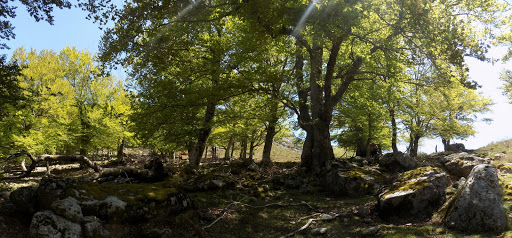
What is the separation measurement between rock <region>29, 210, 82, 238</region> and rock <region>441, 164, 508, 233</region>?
7.63 metres

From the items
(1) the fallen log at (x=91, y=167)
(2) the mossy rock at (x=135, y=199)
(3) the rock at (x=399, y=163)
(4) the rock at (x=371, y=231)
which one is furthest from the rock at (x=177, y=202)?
(3) the rock at (x=399, y=163)

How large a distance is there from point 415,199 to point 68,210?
8086mm

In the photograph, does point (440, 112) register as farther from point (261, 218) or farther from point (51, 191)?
point (51, 191)

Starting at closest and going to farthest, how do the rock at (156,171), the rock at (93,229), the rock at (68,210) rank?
1. the rock at (93,229)
2. the rock at (68,210)
3. the rock at (156,171)

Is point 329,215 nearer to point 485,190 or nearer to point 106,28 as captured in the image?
point 485,190

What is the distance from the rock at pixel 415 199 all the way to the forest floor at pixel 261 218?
32 centimetres

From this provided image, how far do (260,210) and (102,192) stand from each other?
4.86 m

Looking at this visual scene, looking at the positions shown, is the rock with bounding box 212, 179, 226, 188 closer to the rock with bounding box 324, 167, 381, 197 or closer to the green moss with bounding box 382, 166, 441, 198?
the rock with bounding box 324, 167, 381, 197

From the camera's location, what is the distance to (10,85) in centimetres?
886

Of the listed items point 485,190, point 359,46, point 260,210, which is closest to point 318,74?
point 359,46

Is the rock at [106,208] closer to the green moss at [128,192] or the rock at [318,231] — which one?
the green moss at [128,192]

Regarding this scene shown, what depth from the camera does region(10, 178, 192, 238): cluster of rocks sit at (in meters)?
5.27

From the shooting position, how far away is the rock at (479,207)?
16.7 feet

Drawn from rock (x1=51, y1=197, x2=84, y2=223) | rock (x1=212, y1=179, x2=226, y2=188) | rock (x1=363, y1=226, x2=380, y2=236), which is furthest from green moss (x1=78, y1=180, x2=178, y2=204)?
rock (x1=363, y1=226, x2=380, y2=236)
